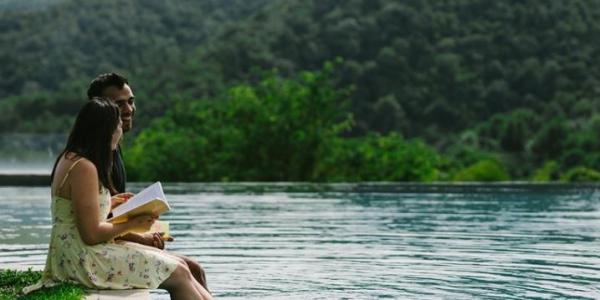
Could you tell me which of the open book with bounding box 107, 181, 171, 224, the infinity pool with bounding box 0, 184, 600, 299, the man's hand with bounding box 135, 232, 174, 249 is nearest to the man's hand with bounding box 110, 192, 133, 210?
the man's hand with bounding box 135, 232, 174, 249

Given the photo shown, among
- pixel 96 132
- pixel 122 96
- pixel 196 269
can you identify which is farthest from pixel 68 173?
pixel 122 96

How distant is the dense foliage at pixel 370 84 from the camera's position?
1243 inches

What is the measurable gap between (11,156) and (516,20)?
22.7 meters

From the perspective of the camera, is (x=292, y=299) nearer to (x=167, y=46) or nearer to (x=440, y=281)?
(x=440, y=281)

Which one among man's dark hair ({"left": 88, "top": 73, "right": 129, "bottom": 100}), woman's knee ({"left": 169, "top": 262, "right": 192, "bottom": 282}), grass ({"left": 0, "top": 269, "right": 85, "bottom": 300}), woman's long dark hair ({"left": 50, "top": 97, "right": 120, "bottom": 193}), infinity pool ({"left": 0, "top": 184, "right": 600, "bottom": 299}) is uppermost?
man's dark hair ({"left": 88, "top": 73, "right": 129, "bottom": 100})

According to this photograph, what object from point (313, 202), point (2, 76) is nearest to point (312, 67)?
point (2, 76)

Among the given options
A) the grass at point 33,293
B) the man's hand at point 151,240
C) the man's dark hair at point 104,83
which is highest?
the man's dark hair at point 104,83

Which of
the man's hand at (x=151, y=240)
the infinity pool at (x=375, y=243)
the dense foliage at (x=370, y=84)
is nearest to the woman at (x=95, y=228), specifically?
the man's hand at (x=151, y=240)

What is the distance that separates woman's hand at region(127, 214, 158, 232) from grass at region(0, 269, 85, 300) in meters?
0.37

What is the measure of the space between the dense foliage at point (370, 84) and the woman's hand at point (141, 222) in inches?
980

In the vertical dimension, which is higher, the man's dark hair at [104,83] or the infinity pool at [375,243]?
the man's dark hair at [104,83]

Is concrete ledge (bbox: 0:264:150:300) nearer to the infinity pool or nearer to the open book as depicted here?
the open book

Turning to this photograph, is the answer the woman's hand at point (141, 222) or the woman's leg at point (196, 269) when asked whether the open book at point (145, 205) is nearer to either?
the woman's hand at point (141, 222)

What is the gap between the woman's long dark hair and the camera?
562cm
